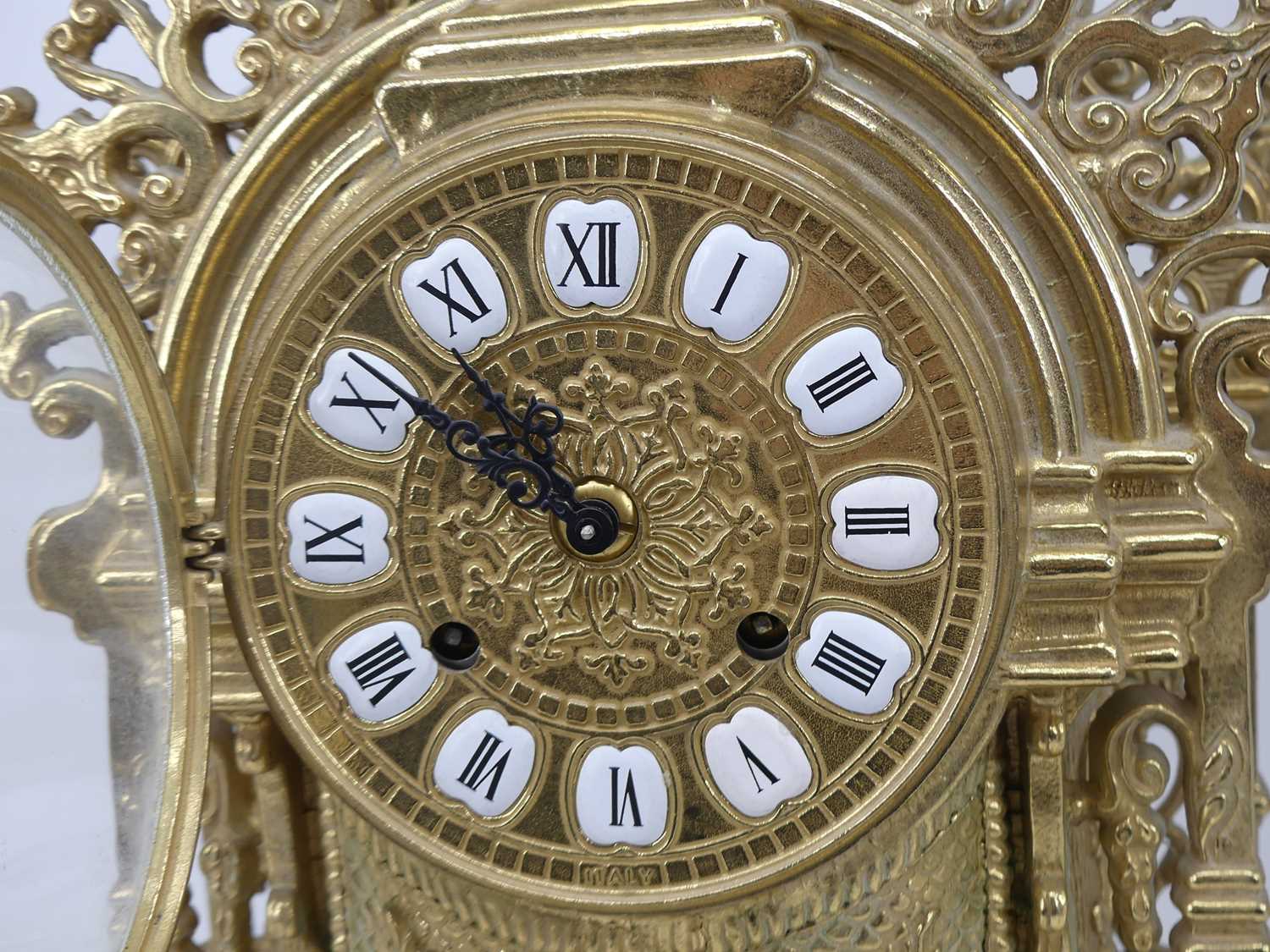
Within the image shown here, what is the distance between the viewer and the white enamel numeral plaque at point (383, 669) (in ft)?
4.32

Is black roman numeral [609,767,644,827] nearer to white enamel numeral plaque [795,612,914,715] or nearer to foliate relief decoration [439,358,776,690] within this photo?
foliate relief decoration [439,358,776,690]

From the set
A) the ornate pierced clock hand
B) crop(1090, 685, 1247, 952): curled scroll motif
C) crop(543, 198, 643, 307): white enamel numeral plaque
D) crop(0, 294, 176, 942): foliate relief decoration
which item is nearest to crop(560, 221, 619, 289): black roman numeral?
crop(543, 198, 643, 307): white enamel numeral plaque

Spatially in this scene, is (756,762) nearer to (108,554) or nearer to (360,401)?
(360,401)

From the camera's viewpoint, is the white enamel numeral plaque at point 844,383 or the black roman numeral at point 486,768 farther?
the black roman numeral at point 486,768

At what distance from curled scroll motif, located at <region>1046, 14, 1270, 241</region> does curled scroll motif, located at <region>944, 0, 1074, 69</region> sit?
2 centimetres

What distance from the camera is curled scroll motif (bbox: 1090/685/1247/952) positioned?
135 centimetres

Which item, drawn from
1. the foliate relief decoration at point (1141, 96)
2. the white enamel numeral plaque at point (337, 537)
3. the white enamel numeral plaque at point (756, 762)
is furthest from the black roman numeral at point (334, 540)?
the foliate relief decoration at point (1141, 96)

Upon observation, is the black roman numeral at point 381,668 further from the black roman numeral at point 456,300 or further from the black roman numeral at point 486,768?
the black roman numeral at point 456,300

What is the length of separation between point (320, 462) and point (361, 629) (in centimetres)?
16

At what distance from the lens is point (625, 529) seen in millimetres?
1271

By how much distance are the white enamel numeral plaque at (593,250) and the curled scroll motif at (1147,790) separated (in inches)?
25.0

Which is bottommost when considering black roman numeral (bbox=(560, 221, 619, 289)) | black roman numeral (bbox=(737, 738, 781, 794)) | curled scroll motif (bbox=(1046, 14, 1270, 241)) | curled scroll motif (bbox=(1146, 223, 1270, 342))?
black roman numeral (bbox=(737, 738, 781, 794))

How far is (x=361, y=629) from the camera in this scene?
4.33 ft

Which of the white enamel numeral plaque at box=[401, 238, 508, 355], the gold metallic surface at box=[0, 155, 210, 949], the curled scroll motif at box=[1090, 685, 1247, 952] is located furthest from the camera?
the curled scroll motif at box=[1090, 685, 1247, 952]
